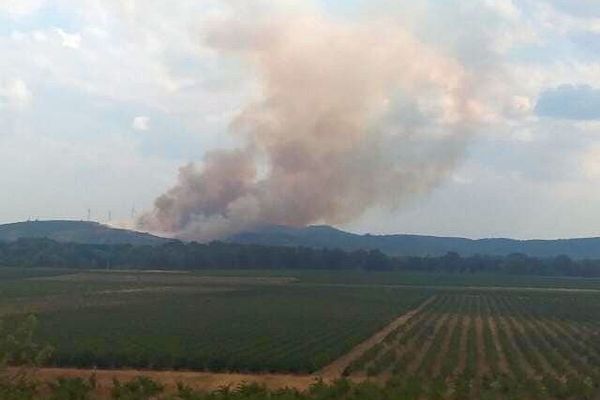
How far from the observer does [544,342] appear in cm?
4638

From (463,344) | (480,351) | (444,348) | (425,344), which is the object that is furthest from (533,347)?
(425,344)

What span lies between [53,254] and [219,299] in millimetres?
75347

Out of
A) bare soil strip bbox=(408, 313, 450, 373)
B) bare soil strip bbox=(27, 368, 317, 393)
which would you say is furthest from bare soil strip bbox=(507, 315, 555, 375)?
bare soil strip bbox=(27, 368, 317, 393)

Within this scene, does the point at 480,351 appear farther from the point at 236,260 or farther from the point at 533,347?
the point at 236,260

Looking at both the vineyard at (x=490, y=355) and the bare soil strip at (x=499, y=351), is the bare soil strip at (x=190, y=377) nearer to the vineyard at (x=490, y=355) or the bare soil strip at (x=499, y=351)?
the vineyard at (x=490, y=355)

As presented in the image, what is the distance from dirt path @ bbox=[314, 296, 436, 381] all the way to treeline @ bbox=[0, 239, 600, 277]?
7576 cm

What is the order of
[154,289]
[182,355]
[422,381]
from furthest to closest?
[154,289], [182,355], [422,381]

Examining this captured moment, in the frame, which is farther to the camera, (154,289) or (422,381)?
(154,289)

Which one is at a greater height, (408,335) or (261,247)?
(261,247)

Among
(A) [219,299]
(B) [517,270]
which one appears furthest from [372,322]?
(B) [517,270]

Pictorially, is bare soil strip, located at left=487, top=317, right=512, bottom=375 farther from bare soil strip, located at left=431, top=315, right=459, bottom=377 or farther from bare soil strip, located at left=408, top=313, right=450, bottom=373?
bare soil strip, located at left=408, top=313, right=450, bottom=373

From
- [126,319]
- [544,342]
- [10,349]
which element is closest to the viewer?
[10,349]

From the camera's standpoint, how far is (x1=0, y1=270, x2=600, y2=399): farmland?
1346 inches

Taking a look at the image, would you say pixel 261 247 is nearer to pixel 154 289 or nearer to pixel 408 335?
pixel 154 289
